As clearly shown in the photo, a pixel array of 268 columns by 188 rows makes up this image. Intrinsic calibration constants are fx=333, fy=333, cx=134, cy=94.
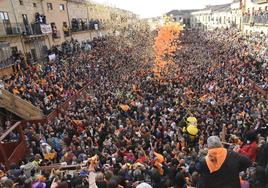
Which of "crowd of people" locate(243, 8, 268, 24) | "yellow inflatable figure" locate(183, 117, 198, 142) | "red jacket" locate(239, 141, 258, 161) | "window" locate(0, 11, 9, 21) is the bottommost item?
"yellow inflatable figure" locate(183, 117, 198, 142)

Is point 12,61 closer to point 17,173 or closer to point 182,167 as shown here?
point 17,173

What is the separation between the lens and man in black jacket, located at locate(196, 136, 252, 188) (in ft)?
14.5

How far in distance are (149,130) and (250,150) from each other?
641cm

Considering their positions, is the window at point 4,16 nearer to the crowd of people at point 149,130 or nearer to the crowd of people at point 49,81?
the crowd of people at point 49,81

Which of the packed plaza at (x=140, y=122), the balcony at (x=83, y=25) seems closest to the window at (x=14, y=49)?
the packed plaza at (x=140, y=122)

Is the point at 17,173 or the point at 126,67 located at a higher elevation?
the point at 17,173

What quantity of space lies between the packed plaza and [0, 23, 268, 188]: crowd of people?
0.03 meters

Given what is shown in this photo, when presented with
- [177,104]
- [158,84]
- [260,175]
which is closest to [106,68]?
[158,84]

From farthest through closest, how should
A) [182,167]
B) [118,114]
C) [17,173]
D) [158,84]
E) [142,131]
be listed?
[158,84] → [118,114] → [142,131] → [17,173] → [182,167]

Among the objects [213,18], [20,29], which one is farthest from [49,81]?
[213,18]

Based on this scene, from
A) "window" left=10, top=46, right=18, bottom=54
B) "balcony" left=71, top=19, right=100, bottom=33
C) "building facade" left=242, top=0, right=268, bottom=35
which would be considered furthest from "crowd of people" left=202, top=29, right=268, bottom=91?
"balcony" left=71, top=19, right=100, bottom=33

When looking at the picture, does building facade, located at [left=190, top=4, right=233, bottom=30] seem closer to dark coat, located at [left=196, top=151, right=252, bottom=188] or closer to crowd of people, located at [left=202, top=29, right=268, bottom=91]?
crowd of people, located at [left=202, top=29, right=268, bottom=91]

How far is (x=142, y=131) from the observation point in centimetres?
1274

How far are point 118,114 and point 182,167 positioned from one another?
9.08 m
